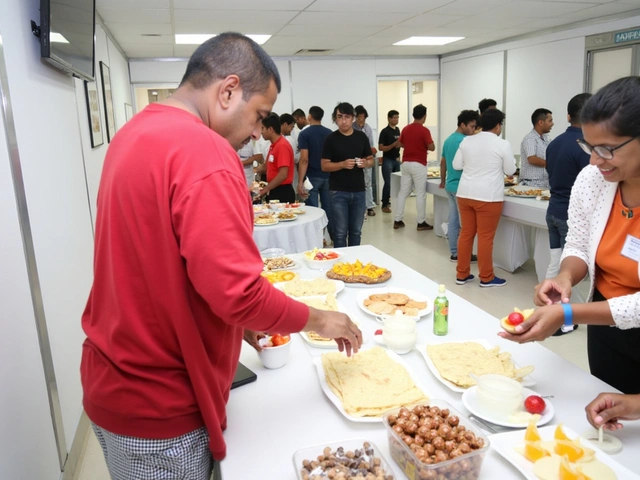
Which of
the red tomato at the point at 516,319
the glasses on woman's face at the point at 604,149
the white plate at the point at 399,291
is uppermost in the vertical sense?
the glasses on woman's face at the point at 604,149

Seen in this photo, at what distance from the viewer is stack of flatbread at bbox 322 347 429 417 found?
1209 mm

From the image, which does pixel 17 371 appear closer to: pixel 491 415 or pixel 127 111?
pixel 491 415

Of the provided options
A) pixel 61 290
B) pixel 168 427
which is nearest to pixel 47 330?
pixel 61 290

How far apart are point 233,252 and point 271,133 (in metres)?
3.98

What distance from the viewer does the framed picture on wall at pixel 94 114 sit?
3.61 m

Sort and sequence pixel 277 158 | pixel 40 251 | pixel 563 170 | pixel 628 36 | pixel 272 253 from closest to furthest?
1. pixel 40 251
2. pixel 272 253
3. pixel 563 170
4. pixel 277 158
5. pixel 628 36

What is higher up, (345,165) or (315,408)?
(345,165)

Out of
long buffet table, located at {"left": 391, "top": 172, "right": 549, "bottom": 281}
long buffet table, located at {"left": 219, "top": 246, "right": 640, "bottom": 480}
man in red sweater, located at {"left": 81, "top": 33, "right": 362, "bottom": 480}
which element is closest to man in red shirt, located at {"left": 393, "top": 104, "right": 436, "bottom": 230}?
long buffet table, located at {"left": 391, "top": 172, "right": 549, "bottom": 281}

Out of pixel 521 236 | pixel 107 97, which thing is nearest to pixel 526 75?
pixel 521 236

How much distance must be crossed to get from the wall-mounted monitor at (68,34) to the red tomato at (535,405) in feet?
7.60

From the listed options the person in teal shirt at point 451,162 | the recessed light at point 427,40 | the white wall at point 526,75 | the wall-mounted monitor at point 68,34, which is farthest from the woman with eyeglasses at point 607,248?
the recessed light at point 427,40

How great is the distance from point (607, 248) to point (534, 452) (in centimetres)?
71

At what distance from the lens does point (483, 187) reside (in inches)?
162

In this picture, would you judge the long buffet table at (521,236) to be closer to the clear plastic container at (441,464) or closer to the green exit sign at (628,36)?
the green exit sign at (628,36)
